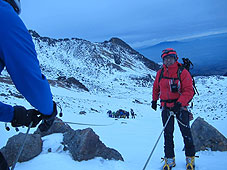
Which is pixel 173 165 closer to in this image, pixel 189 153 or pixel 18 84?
pixel 189 153

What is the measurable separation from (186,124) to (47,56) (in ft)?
162

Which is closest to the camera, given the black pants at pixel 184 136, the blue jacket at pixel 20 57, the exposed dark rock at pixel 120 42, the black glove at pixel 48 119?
the blue jacket at pixel 20 57

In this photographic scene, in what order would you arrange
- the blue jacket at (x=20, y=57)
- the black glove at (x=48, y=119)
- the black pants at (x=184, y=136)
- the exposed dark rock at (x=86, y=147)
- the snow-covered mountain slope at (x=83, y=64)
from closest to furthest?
1. the blue jacket at (x=20, y=57)
2. the black glove at (x=48, y=119)
3. the black pants at (x=184, y=136)
4. the exposed dark rock at (x=86, y=147)
5. the snow-covered mountain slope at (x=83, y=64)

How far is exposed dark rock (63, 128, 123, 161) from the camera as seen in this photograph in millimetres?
3970

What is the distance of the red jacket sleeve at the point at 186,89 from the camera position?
3463 millimetres

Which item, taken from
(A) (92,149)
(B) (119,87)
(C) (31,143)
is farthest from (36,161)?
(B) (119,87)

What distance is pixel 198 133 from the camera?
5.24 m

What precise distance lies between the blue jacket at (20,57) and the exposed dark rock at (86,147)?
108 inches

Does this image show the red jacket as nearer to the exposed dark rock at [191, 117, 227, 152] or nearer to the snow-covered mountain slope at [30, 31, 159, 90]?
the exposed dark rock at [191, 117, 227, 152]

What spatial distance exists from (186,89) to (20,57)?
10.5 feet

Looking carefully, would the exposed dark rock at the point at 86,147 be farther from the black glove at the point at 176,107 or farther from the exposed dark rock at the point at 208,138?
Result: the exposed dark rock at the point at 208,138

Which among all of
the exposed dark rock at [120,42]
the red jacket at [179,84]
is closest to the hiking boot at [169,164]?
the red jacket at [179,84]

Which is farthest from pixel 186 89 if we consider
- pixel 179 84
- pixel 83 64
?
pixel 83 64

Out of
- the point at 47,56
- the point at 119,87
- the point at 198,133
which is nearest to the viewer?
the point at 198,133
